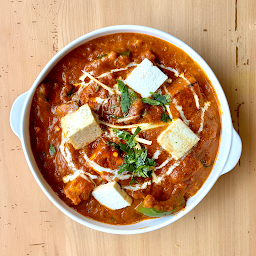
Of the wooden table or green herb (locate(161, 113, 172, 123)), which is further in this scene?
the wooden table

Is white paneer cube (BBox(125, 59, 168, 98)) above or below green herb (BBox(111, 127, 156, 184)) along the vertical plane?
above

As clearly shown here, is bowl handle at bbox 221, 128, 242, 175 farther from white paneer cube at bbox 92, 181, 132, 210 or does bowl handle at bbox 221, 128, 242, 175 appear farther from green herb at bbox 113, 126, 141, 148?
white paneer cube at bbox 92, 181, 132, 210

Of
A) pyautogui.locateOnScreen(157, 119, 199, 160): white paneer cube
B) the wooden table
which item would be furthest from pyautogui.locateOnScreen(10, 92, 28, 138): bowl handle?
pyautogui.locateOnScreen(157, 119, 199, 160): white paneer cube

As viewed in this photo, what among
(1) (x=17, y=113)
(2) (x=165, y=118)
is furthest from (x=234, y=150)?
(1) (x=17, y=113)

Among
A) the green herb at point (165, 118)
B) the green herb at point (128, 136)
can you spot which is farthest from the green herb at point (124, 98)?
the green herb at point (165, 118)

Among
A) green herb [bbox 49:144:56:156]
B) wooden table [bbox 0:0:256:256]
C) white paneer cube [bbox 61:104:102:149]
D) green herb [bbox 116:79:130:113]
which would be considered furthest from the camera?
wooden table [bbox 0:0:256:256]

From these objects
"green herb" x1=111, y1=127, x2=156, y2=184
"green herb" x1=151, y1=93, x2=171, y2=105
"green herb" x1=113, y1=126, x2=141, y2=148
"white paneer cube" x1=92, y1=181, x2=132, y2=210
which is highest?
"green herb" x1=151, y1=93, x2=171, y2=105

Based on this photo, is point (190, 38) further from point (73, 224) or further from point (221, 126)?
point (73, 224)
